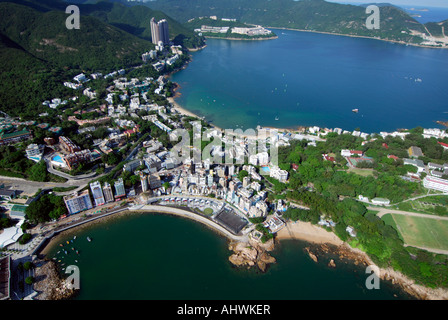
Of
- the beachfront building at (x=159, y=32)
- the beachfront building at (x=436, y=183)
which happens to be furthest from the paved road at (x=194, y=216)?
the beachfront building at (x=159, y=32)

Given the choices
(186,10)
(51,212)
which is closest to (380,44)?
(186,10)

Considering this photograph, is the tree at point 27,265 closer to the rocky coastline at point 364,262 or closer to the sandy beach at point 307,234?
the sandy beach at point 307,234

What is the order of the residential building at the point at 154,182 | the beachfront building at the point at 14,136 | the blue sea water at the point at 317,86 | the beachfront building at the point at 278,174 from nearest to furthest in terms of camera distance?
the residential building at the point at 154,182
the beachfront building at the point at 278,174
the beachfront building at the point at 14,136
the blue sea water at the point at 317,86

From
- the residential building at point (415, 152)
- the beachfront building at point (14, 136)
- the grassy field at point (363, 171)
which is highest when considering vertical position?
the beachfront building at point (14, 136)

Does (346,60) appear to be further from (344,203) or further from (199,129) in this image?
(344,203)

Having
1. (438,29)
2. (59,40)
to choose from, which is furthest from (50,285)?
(438,29)
